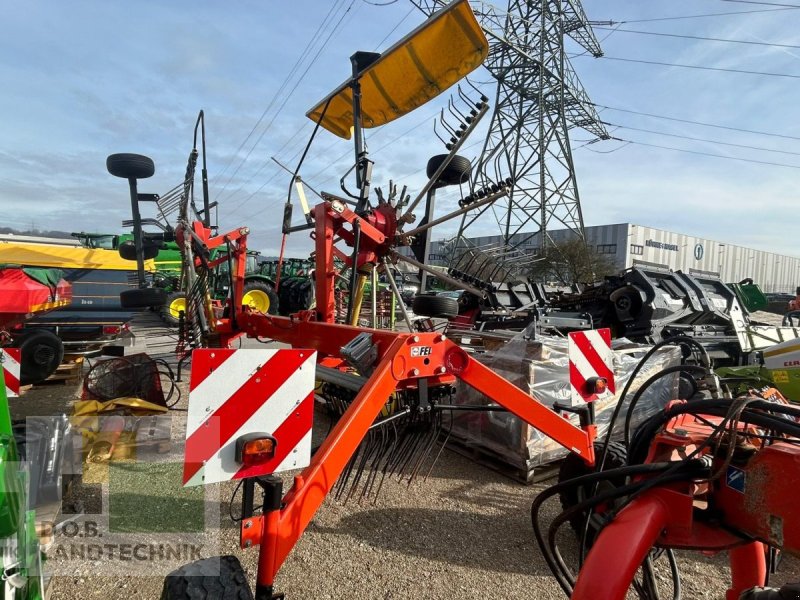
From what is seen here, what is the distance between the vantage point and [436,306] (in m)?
3.35

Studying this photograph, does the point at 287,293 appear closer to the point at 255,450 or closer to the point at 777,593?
the point at 255,450

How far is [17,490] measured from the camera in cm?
143

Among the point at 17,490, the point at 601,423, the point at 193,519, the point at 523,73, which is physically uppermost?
the point at 523,73

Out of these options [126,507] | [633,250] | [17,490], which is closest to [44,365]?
[126,507]

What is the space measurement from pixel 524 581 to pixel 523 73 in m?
20.4

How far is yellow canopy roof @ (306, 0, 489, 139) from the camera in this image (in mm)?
3516

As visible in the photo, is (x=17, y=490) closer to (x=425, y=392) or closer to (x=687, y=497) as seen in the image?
(x=425, y=392)

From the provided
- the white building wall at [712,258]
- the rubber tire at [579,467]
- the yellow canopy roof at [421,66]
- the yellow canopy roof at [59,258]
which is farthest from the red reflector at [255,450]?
the white building wall at [712,258]

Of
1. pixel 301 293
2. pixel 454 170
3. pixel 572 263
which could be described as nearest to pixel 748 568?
pixel 454 170

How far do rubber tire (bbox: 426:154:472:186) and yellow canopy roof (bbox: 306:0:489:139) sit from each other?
2.88 ft

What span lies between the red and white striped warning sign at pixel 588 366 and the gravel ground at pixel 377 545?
0.94m

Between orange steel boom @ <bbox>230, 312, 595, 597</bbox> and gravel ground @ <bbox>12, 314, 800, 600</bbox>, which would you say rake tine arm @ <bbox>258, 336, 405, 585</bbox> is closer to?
orange steel boom @ <bbox>230, 312, 595, 597</bbox>

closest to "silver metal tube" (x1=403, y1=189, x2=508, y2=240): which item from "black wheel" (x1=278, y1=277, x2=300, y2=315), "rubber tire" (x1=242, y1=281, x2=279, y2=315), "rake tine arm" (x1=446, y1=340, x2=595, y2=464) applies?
"rake tine arm" (x1=446, y1=340, x2=595, y2=464)

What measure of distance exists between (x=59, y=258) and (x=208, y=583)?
234 inches
